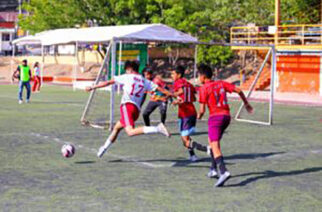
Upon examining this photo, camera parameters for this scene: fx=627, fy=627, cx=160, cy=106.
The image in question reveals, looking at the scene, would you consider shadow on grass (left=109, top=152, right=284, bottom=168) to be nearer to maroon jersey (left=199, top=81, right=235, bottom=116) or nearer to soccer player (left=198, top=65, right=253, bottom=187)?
soccer player (left=198, top=65, right=253, bottom=187)

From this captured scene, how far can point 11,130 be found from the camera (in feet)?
50.9

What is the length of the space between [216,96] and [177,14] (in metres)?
37.2

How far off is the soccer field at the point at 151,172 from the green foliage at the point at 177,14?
90.2 ft

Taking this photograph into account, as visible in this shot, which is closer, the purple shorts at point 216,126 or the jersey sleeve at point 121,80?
the purple shorts at point 216,126

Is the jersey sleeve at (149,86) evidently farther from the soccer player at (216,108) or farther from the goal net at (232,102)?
the goal net at (232,102)

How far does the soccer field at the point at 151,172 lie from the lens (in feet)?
25.9

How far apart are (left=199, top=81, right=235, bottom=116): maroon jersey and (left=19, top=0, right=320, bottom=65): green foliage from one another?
1346 inches

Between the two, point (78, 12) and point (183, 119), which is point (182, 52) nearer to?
point (78, 12)

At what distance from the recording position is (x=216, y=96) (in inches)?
363

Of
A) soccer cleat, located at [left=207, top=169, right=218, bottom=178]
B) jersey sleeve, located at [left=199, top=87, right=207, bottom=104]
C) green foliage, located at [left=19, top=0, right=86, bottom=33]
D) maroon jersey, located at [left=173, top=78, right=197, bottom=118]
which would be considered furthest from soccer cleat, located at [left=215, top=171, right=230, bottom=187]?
green foliage, located at [left=19, top=0, right=86, bottom=33]

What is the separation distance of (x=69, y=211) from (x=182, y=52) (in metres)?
50.0

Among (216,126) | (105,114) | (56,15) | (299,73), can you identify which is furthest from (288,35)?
(216,126)

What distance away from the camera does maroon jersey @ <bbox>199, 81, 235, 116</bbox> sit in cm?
922

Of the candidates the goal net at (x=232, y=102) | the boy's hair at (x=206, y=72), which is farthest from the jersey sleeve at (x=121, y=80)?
the goal net at (x=232, y=102)
